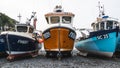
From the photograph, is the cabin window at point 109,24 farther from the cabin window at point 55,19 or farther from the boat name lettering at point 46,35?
the boat name lettering at point 46,35

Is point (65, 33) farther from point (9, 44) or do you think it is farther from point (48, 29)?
point (9, 44)

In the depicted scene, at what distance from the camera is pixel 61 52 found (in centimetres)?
2003

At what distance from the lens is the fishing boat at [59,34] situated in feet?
64.7

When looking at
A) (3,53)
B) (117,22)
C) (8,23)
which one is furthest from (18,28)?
(8,23)

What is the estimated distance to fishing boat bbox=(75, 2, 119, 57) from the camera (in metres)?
19.2

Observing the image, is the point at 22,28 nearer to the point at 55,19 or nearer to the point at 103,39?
the point at 55,19

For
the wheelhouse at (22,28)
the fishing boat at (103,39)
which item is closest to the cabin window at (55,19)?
the wheelhouse at (22,28)

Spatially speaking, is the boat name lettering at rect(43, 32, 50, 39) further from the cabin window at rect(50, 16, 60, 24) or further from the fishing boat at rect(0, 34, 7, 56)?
the fishing boat at rect(0, 34, 7, 56)

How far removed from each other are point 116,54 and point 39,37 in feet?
22.7

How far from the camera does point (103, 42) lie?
64.6 feet

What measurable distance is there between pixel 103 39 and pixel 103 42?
0.22m

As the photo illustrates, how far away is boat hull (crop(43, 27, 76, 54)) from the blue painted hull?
1.55 meters

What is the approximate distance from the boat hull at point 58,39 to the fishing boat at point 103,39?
155 cm

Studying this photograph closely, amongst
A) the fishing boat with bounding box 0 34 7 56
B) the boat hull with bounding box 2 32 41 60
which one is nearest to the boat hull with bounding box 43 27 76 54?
the boat hull with bounding box 2 32 41 60
